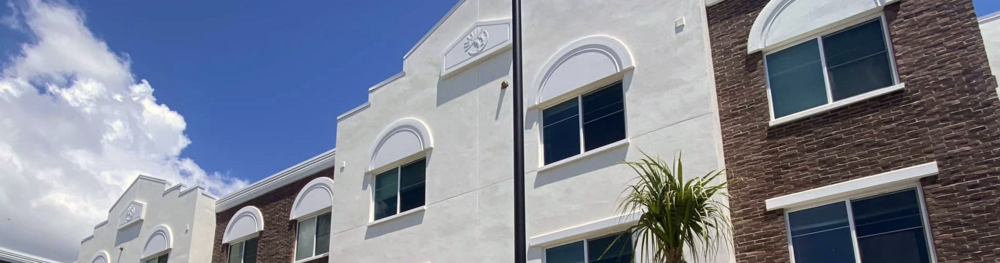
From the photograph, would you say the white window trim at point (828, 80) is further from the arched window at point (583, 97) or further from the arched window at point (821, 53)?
the arched window at point (583, 97)

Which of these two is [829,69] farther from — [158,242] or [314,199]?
[158,242]

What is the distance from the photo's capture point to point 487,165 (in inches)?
649

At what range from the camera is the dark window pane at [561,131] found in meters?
15.2

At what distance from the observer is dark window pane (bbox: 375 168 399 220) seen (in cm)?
1873

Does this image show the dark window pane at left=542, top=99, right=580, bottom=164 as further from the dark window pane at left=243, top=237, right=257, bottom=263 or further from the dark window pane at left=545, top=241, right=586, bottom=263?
the dark window pane at left=243, top=237, right=257, bottom=263

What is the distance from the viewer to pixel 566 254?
14461 millimetres

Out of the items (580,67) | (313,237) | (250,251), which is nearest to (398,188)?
(313,237)

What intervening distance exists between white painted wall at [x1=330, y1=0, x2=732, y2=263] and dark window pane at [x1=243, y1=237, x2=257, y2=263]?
4385 millimetres

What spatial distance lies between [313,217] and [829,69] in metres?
13.3

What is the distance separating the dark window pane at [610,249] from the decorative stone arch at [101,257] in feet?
64.2

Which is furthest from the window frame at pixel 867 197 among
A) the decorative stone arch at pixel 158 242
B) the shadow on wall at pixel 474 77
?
the decorative stone arch at pixel 158 242

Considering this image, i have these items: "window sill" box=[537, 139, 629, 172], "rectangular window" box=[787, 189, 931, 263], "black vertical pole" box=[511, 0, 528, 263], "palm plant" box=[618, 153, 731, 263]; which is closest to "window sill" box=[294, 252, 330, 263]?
"window sill" box=[537, 139, 629, 172]

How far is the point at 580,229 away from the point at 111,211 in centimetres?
2015

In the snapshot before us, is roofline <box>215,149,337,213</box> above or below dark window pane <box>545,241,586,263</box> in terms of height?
above
